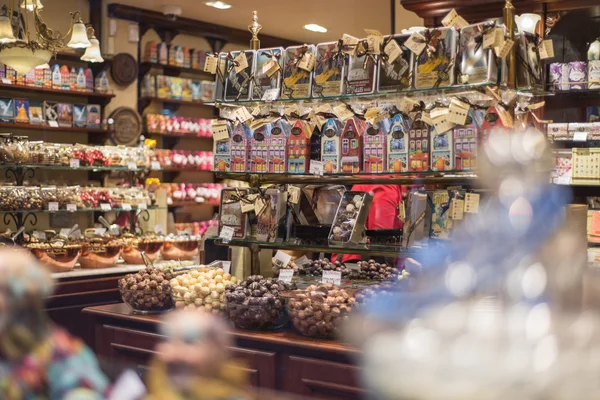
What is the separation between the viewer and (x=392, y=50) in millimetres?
3191

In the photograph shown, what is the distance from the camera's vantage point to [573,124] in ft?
16.9

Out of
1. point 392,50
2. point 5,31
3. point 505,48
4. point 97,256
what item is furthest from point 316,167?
point 97,256

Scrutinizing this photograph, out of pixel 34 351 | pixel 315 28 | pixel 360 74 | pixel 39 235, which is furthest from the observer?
pixel 315 28

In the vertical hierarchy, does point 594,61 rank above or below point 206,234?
above

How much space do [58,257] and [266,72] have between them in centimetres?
273

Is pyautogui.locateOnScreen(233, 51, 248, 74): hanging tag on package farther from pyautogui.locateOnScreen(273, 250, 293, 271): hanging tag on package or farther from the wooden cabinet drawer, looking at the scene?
the wooden cabinet drawer

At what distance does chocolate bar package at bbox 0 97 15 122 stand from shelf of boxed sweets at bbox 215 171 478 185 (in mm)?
3718

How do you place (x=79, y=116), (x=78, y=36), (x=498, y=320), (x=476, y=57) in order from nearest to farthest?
(x=498, y=320) < (x=476, y=57) < (x=78, y=36) < (x=79, y=116)

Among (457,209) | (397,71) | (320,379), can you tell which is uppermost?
(397,71)

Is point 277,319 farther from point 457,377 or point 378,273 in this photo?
point 457,377

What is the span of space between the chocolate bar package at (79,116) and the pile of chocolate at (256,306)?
4698 millimetres

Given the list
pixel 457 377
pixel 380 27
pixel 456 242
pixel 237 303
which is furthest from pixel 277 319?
pixel 380 27

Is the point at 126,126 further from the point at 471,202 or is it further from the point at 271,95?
the point at 471,202

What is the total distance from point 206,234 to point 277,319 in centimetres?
93
